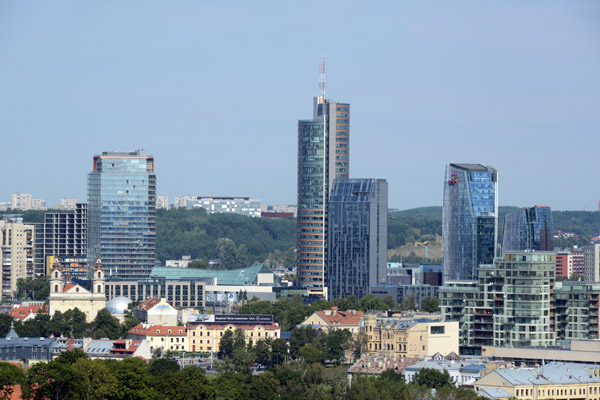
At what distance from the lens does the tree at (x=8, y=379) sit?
114m

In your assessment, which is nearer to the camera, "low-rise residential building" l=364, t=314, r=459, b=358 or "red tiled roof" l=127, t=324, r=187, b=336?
"low-rise residential building" l=364, t=314, r=459, b=358

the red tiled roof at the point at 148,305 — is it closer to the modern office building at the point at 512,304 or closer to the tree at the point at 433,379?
the modern office building at the point at 512,304

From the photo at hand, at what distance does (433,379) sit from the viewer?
12950cm

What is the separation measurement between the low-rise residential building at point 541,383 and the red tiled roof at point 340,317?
5090 cm

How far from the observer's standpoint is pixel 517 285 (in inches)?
5999

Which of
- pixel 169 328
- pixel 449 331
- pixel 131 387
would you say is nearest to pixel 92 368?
pixel 131 387

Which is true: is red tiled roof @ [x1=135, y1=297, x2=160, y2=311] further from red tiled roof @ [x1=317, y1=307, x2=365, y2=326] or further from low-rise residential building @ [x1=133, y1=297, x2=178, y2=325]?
red tiled roof @ [x1=317, y1=307, x2=365, y2=326]

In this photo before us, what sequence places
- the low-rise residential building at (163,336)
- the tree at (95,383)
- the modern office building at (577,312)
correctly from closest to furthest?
the tree at (95,383)
the modern office building at (577,312)
the low-rise residential building at (163,336)

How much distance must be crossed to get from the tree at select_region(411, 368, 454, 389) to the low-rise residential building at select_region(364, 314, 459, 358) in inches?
969

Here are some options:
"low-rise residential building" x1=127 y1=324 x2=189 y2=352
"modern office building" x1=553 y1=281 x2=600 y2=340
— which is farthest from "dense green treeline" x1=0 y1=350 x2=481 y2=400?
"low-rise residential building" x1=127 y1=324 x2=189 y2=352

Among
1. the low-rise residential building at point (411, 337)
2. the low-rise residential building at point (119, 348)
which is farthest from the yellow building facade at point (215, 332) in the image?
the low-rise residential building at point (411, 337)

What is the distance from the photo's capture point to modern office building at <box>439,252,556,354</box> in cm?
15225

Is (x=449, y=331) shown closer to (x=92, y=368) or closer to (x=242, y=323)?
(x=242, y=323)

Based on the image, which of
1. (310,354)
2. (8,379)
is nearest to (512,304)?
(310,354)
